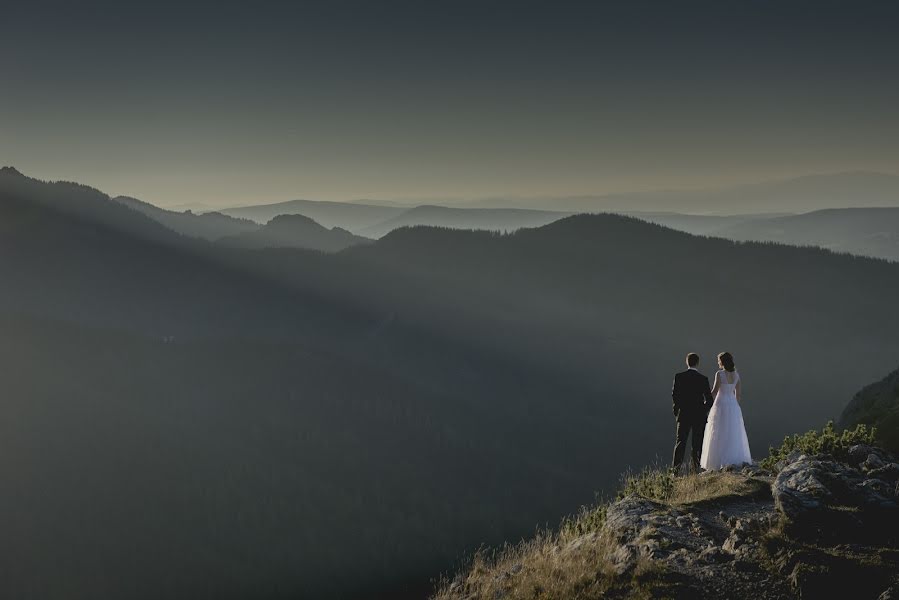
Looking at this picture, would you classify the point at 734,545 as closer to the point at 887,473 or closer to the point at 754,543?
the point at 754,543

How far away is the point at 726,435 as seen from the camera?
527 inches

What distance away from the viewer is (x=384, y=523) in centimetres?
18238

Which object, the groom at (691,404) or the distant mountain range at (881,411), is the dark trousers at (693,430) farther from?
the distant mountain range at (881,411)

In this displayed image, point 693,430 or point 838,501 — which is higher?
point 838,501

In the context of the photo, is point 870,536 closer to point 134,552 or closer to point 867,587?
point 867,587

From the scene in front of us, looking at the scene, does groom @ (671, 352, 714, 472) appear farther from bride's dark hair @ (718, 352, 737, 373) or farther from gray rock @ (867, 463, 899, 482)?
gray rock @ (867, 463, 899, 482)

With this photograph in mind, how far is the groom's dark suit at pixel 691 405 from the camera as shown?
45.2ft

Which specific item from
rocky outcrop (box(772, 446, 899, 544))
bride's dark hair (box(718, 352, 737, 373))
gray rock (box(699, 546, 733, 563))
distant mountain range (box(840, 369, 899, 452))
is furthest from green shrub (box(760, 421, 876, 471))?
gray rock (box(699, 546, 733, 563))

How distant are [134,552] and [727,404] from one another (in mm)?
201988

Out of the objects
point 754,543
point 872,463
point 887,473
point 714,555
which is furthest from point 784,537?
point 872,463

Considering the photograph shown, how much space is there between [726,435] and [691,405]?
0.96m

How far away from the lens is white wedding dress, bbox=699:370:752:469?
13328mm

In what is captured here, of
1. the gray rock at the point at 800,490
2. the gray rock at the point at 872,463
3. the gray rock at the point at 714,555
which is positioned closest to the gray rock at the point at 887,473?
the gray rock at the point at 872,463

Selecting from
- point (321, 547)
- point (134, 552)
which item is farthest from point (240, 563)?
point (134, 552)
